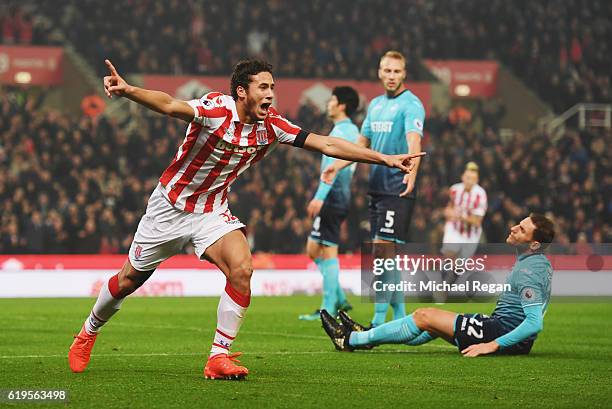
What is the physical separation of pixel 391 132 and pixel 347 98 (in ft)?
6.45

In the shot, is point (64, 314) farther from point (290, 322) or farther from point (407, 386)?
point (407, 386)

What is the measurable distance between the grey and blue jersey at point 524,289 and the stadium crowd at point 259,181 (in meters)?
14.0

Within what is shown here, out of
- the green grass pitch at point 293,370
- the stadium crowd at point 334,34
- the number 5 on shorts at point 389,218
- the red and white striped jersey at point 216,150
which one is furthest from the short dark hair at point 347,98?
the stadium crowd at point 334,34

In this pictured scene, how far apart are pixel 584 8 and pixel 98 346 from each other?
27.2 metres

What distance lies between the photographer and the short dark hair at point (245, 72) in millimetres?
7754

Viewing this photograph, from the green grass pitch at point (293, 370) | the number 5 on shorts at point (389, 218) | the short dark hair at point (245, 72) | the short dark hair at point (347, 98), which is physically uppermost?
the short dark hair at point (347, 98)

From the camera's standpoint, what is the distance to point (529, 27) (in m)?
33.2

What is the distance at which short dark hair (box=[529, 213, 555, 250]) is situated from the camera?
8.78 meters

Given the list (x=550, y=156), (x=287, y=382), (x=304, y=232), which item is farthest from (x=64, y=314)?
(x=550, y=156)

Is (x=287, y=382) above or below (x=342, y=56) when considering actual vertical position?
below

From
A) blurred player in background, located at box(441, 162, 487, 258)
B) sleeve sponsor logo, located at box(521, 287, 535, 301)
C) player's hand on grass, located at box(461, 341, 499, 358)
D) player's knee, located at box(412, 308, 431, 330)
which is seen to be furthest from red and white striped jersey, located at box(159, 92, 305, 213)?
blurred player in background, located at box(441, 162, 487, 258)

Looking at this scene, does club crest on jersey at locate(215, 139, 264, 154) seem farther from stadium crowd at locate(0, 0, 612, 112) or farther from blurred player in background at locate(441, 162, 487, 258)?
stadium crowd at locate(0, 0, 612, 112)

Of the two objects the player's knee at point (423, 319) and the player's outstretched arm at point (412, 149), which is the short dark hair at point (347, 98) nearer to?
the player's outstretched arm at point (412, 149)

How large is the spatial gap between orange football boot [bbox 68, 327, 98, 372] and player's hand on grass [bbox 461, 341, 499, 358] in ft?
9.45
